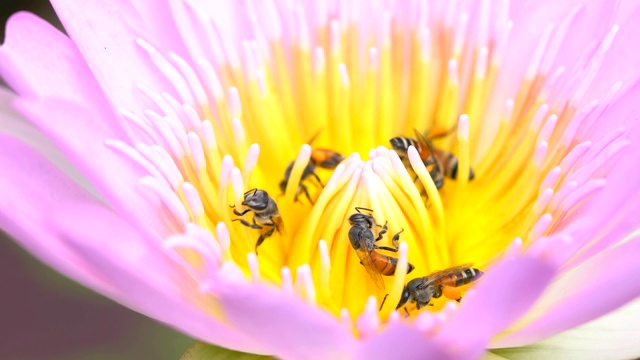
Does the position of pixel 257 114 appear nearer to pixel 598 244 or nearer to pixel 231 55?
pixel 231 55

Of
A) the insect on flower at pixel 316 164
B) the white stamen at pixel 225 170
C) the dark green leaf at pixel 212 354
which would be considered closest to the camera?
the dark green leaf at pixel 212 354

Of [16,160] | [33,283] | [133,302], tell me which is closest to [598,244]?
[133,302]

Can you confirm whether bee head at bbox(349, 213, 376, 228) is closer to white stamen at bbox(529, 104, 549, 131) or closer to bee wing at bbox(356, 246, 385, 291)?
bee wing at bbox(356, 246, 385, 291)

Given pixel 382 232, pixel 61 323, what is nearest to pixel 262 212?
pixel 382 232

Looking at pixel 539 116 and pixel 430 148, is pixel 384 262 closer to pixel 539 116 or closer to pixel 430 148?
pixel 430 148

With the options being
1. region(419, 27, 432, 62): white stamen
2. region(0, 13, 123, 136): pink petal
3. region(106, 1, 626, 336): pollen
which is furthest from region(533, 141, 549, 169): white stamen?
region(0, 13, 123, 136): pink petal

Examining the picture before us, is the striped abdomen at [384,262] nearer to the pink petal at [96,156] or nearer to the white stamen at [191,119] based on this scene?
the pink petal at [96,156]

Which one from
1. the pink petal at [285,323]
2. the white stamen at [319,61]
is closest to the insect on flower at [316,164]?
the white stamen at [319,61]
